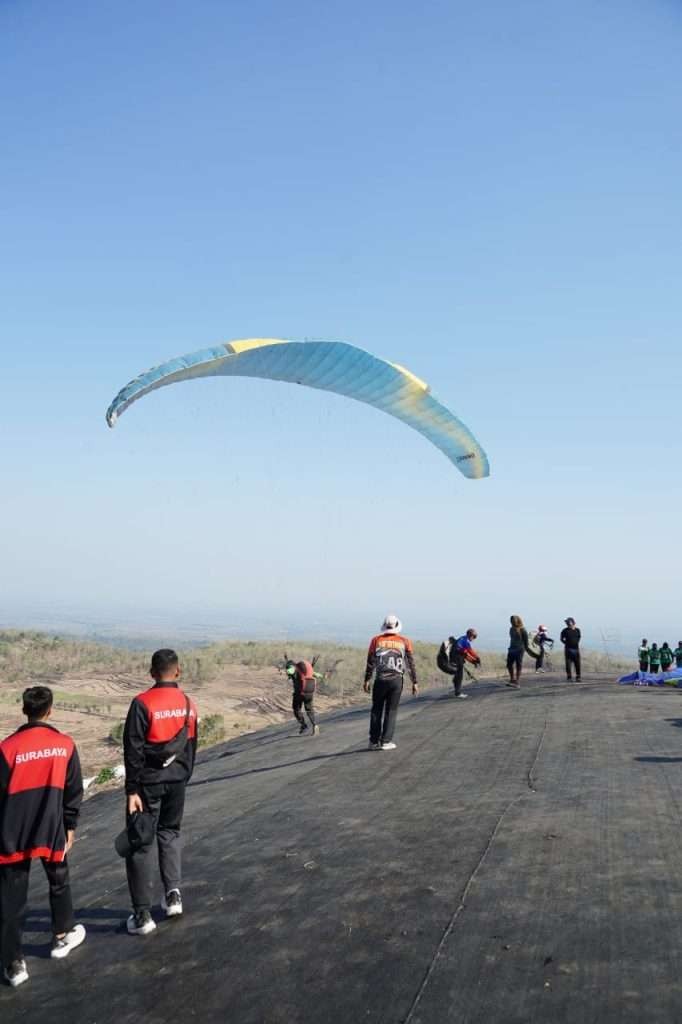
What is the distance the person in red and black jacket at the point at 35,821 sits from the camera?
4723 millimetres

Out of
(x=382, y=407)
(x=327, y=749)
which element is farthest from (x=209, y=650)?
(x=327, y=749)

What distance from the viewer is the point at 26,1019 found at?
4254mm

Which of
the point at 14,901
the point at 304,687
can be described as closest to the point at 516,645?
the point at 304,687

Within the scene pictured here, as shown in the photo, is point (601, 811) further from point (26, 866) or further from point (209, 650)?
point (209, 650)

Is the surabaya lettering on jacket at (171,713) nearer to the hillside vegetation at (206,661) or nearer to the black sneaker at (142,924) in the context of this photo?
the black sneaker at (142,924)

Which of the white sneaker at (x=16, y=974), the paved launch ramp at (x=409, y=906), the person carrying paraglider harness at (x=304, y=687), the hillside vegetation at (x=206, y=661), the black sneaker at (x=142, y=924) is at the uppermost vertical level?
the person carrying paraglider harness at (x=304, y=687)

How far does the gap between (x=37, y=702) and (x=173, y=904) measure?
1750 millimetres

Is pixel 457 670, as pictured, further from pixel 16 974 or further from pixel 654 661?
pixel 16 974

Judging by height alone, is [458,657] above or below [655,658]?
above

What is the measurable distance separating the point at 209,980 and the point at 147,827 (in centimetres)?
123

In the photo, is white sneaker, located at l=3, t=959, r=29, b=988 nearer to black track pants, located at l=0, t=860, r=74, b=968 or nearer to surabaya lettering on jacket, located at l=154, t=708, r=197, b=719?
black track pants, located at l=0, t=860, r=74, b=968

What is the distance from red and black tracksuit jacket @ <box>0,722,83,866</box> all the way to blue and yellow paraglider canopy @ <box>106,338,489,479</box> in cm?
1062

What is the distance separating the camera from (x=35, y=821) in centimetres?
486

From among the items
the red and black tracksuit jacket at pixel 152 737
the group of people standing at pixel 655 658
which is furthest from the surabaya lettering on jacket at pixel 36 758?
the group of people standing at pixel 655 658
